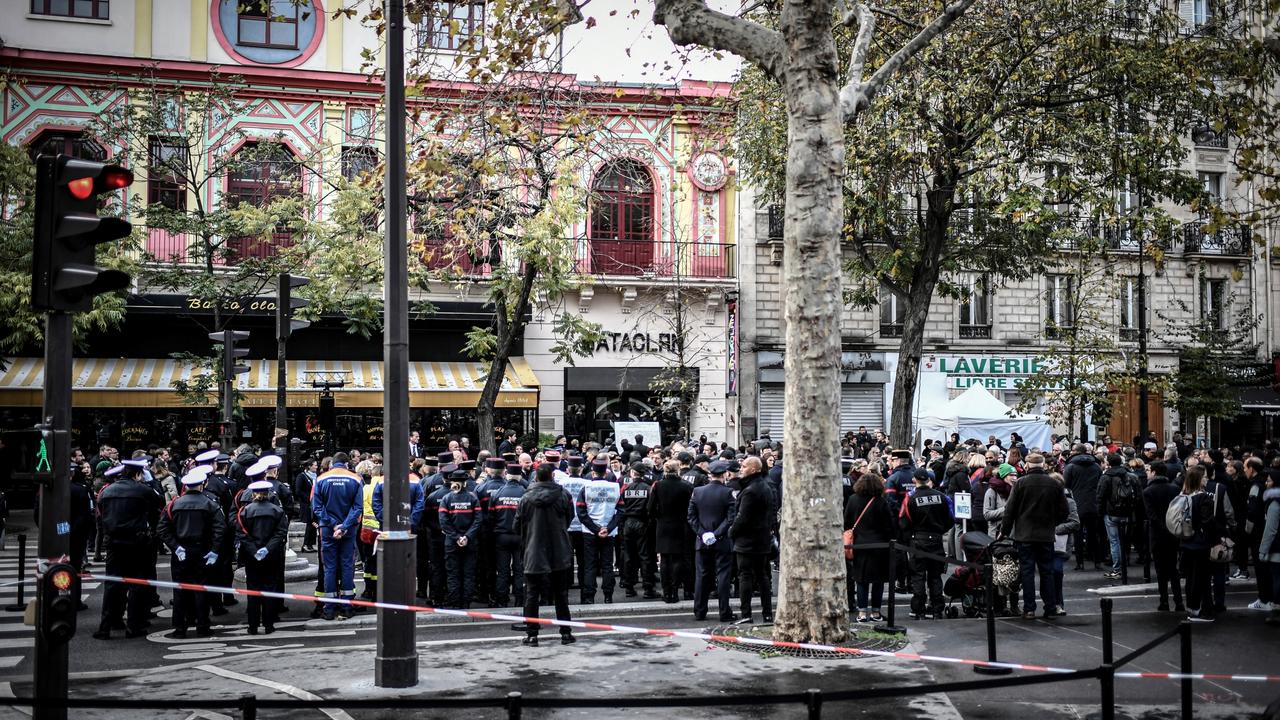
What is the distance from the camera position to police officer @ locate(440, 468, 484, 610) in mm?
13305

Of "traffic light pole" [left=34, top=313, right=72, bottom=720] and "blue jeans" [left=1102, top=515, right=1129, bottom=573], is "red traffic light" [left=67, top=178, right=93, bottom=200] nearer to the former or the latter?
"traffic light pole" [left=34, top=313, right=72, bottom=720]

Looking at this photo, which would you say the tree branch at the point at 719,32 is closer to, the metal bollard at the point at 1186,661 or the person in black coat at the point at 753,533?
the person in black coat at the point at 753,533

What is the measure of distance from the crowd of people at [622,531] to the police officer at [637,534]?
0.03 metres

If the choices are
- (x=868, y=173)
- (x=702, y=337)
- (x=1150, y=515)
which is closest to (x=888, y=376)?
(x=702, y=337)

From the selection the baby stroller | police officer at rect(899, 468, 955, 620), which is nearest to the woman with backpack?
the baby stroller

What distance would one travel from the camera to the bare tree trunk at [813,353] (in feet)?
35.0

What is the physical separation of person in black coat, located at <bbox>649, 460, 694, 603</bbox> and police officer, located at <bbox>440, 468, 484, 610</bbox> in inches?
86.7

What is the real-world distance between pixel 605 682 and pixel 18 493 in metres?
22.1

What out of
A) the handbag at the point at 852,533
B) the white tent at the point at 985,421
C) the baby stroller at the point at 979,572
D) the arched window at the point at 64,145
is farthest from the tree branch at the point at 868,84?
Answer: the arched window at the point at 64,145

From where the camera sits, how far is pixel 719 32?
1116 cm

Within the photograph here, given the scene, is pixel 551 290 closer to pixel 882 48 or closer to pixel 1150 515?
pixel 882 48

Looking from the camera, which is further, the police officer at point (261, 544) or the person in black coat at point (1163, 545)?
the person in black coat at point (1163, 545)

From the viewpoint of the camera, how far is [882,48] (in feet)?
67.5

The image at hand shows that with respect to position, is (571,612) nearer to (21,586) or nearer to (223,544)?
(223,544)
